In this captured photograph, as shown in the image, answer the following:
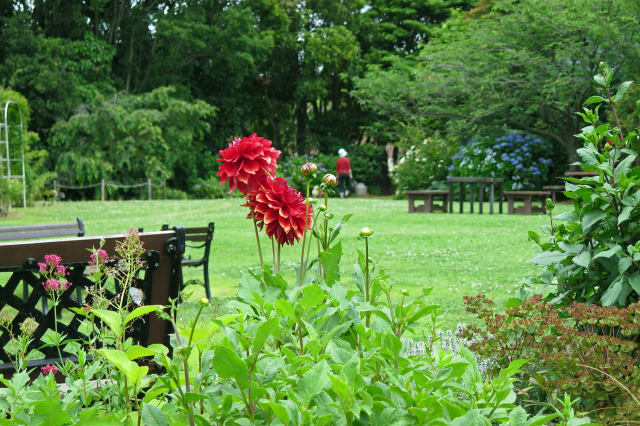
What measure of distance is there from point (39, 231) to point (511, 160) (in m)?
16.3

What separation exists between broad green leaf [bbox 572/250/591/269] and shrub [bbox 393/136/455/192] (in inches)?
790

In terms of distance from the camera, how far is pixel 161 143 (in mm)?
24906

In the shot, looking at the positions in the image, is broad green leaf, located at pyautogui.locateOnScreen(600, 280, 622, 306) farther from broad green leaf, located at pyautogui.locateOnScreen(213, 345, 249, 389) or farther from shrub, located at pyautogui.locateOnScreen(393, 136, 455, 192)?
shrub, located at pyautogui.locateOnScreen(393, 136, 455, 192)

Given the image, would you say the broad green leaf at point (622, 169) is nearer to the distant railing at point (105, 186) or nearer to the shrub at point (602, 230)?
the shrub at point (602, 230)

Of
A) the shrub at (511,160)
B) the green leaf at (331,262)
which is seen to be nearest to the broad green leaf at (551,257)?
the green leaf at (331,262)

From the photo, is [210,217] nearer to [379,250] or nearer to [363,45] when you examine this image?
[379,250]

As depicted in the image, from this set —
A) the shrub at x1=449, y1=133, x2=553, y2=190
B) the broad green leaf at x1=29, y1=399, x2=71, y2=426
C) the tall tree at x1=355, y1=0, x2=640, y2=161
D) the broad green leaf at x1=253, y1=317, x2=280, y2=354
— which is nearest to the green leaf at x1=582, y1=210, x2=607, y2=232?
the broad green leaf at x1=253, y1=317, x2=280, y2=354

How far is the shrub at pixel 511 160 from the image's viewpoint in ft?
64.3

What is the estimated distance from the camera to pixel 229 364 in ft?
3.73

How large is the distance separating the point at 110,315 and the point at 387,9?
30437 mm

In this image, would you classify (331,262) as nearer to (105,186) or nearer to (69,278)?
(69,278)

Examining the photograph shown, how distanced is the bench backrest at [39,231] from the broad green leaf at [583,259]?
→ 4.14m

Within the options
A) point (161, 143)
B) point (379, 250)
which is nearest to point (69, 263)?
point (379, 250)

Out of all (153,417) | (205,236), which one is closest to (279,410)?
(153,417)
